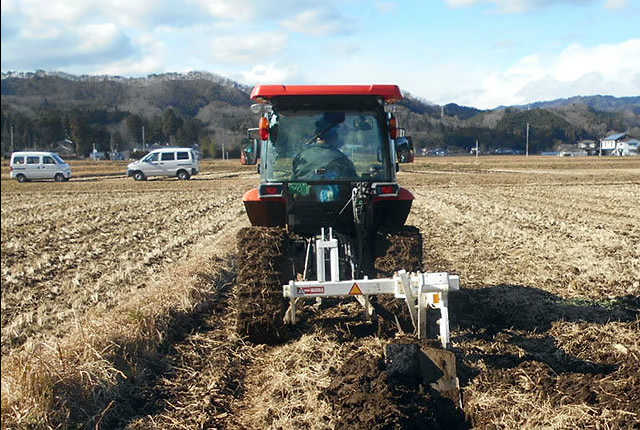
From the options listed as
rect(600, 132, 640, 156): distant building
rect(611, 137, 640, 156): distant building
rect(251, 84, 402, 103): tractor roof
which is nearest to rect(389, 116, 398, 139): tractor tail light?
rect(251, 84, 402, 103): tractor roof

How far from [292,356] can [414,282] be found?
1240 millimetres

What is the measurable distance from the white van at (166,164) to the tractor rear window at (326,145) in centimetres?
2999

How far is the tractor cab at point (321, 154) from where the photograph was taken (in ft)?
18.2

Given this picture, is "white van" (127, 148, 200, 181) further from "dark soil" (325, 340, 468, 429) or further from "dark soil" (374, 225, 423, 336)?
"dark soil" (325, 340, 468, 429)

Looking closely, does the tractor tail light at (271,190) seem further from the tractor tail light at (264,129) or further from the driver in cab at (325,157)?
the tractor tail light at (264,129)

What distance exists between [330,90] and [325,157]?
659 mm

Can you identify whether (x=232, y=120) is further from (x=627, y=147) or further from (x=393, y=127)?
(x=393, y=127)

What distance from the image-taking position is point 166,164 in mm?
34750

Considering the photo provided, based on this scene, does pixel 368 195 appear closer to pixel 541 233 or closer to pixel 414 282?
pixel 414 282

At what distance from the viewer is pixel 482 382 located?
4.26 meters

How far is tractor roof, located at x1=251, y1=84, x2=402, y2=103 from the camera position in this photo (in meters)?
5.41

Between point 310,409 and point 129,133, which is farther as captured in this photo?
point 129,133

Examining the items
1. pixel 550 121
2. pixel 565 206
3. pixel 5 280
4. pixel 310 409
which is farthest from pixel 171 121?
pixel 550 121

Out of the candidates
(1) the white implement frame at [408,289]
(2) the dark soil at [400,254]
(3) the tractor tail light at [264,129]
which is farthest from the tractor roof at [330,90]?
(1) the white implement frame at [408,289]
